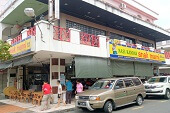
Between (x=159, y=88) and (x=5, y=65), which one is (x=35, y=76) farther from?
(x=159, y=88)

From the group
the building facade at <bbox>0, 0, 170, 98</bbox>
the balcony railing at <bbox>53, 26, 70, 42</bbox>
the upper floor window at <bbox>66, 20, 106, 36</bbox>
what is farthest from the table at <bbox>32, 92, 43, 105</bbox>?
the upper floor window at <bbox>66, 20, 106, 36</bbox>

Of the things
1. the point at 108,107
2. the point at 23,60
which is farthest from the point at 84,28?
the point at 108,107

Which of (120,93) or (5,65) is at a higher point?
(5,65)

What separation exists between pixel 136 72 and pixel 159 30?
768cm

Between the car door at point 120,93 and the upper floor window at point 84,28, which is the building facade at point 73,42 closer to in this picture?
the upper floor window at point 84,28

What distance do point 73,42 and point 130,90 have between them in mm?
4818

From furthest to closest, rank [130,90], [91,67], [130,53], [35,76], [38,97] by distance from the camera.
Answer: [35,76] → [130,53] → [91,67] → [38,97] → [130,90]

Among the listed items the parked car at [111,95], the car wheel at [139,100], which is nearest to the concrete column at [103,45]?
the parked car at [111,95]

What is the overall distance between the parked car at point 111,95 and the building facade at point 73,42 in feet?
9.14

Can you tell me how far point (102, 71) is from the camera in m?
14.5

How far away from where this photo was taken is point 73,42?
496 inches

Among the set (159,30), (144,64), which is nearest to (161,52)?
(159,30)

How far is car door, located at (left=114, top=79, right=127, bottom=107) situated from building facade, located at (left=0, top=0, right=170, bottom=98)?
3.07m

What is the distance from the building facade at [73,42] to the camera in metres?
11.7
